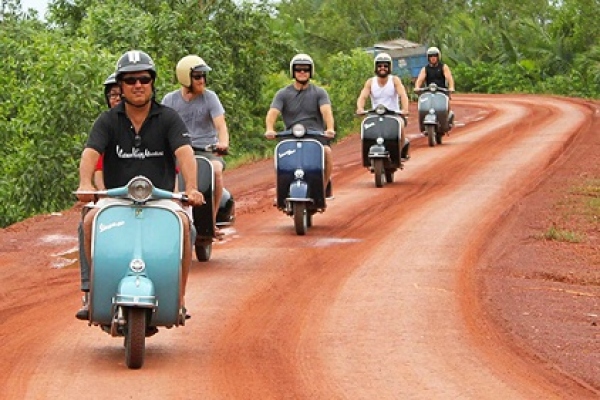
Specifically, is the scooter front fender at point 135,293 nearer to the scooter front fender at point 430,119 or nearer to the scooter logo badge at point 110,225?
the scooter logo badge at point 110,225

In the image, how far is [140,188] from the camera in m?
9.43

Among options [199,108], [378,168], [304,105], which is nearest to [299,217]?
[304,105]

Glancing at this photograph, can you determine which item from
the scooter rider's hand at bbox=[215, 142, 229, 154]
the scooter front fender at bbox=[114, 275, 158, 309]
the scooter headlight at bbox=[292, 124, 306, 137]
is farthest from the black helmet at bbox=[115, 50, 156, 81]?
the scooter headlight at bbox=[292, 124, 306, 137]

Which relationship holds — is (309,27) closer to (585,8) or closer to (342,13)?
(342,13)

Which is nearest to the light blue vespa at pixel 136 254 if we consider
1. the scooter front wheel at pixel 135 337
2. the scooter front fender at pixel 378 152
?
the scooter front wheel at pixel 135 337

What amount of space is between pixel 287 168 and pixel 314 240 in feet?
3.44

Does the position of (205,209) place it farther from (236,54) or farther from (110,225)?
(236,54)

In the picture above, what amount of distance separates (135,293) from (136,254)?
0.32 metres

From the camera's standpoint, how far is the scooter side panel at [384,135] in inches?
907

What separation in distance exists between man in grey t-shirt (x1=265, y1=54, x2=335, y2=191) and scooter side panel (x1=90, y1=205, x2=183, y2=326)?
7.69m

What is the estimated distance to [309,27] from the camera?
7769 cm

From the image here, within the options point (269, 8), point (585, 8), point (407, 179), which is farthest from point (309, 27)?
point (407, 179)

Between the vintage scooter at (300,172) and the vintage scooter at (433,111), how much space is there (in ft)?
46.0

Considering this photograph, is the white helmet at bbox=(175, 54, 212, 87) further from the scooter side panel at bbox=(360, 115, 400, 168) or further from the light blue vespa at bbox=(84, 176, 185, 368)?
the scooter side panel at bbox=(360, 115, 400, 168)
